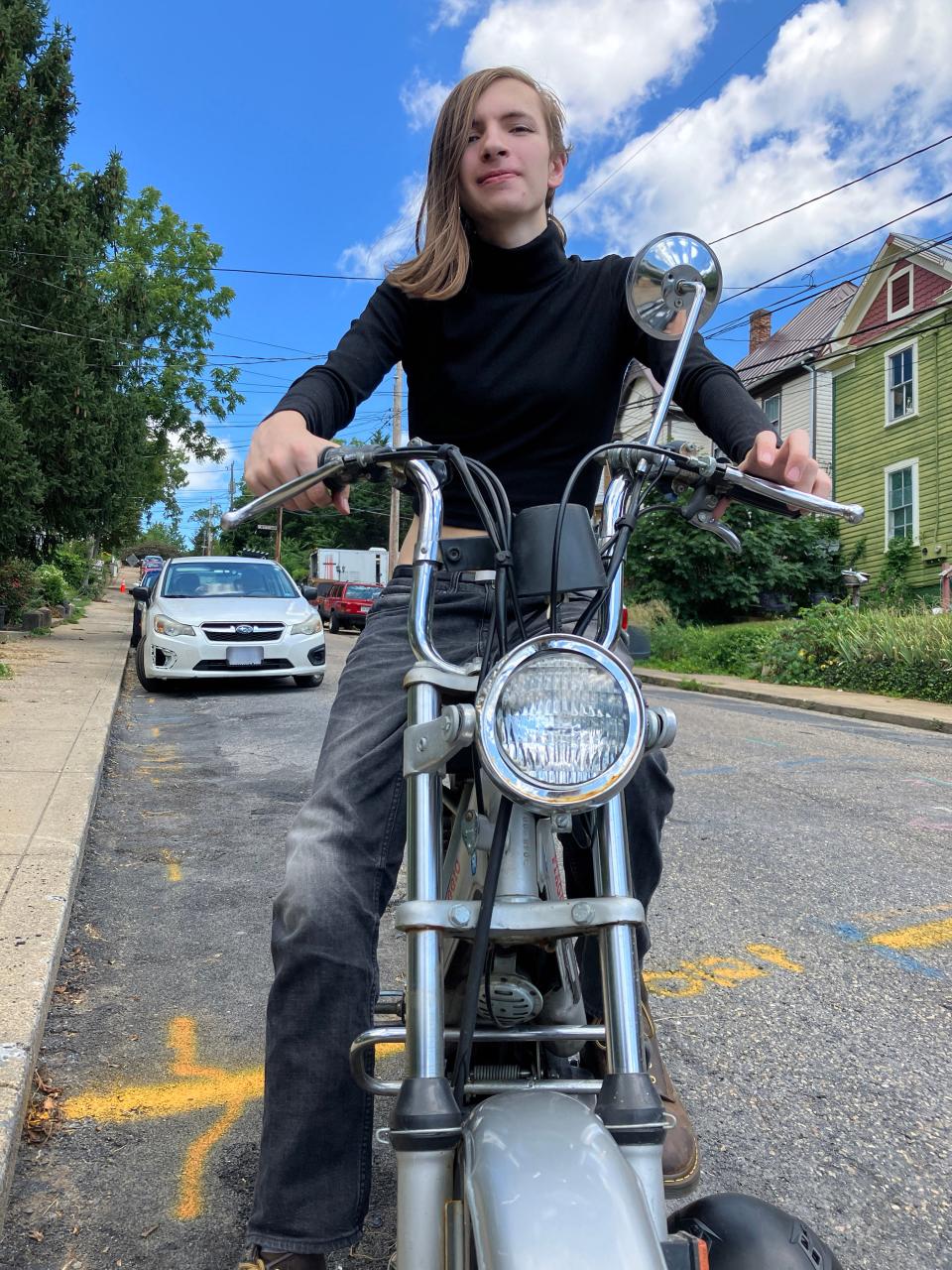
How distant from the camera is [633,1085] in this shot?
124 cm

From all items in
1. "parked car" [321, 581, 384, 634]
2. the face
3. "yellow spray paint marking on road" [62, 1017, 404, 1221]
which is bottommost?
"yellow spray paint marking on road" [62, 1017, 404, 1221]

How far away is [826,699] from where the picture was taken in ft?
44.1

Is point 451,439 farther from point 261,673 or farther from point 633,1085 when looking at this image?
point 261,673

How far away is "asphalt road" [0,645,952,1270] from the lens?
2.04 m

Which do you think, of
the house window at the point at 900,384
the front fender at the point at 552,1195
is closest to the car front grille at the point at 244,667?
the front fender at the point at 552,1195

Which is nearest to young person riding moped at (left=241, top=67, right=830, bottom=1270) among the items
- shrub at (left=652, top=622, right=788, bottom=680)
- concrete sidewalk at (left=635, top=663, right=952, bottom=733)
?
concrete sidewalk at (left=635, top=663, right=952, bottom=733)

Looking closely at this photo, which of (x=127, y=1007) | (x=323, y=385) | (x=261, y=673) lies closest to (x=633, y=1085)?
(x=323, y=385)

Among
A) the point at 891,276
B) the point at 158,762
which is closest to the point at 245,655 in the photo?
the point at 158,762

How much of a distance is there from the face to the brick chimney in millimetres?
32809

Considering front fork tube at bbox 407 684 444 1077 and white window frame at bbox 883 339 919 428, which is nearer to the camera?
front fork tube at bbox 407 684 444 1077

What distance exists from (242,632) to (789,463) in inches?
369

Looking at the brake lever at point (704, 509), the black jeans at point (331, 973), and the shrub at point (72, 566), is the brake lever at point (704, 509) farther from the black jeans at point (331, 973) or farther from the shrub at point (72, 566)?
the shrub at point (72, 566)

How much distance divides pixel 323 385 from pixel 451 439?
0.31m

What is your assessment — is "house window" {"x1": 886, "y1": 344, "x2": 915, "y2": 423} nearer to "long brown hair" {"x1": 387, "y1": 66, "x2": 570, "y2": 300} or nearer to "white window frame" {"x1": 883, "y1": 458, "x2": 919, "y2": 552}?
"white window frame" {"x1": 883, "y1": 458, "x2": 919, "y2": 552}
